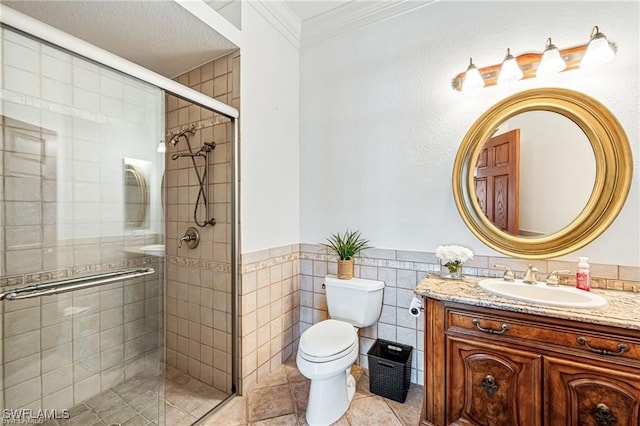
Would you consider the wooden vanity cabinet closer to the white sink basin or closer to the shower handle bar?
the white sink basin

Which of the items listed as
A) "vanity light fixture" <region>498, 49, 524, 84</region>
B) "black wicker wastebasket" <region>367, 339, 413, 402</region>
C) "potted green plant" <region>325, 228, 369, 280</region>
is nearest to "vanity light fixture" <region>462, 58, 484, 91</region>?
"vanity light fixture" <region>498, 49, 524, 84</region>

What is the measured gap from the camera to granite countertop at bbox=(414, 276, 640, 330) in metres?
1.14

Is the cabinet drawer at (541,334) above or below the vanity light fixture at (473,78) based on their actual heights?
below

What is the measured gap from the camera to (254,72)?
197 cm

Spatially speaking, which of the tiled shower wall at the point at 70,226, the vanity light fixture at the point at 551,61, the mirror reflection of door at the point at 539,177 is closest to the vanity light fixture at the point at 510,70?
the vanity light fixture at the point at 551,61

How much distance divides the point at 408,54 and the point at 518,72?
2.30 ft

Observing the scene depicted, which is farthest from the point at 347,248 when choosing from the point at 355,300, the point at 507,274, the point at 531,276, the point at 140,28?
the point at 140,28

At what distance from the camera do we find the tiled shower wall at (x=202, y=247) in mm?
1921

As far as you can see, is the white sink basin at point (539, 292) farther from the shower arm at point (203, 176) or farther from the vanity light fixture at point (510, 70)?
the shower arm at point (203, 176)

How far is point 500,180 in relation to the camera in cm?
175

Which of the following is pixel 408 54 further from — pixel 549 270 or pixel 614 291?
pixel 614 291

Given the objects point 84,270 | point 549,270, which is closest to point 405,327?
point 549,270

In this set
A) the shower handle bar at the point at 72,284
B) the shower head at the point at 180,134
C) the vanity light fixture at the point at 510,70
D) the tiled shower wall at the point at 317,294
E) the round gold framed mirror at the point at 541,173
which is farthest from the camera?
the shower head at the point at 180,134

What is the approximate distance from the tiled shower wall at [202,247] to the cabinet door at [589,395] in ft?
5.76
